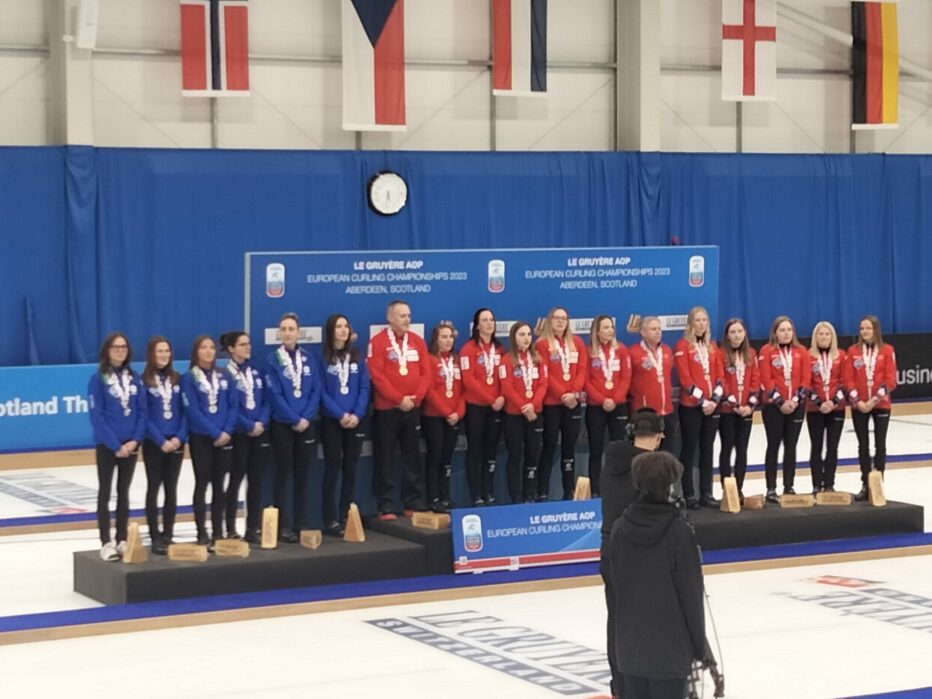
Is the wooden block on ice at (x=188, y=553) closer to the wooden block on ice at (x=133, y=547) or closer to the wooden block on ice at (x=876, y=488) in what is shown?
the wooden block on ice at (x=133, y=547)

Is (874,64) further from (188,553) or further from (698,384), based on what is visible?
(188,553)

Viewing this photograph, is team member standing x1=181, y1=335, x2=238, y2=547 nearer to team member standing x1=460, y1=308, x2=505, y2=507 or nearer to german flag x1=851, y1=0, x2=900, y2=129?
team member standing x1=460, y1=308, x2=505, y2=507

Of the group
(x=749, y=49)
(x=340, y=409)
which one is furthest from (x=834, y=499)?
(x=749, y=49)

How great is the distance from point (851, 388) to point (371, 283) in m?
4.10

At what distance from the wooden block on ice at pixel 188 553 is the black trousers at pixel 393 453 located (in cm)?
174

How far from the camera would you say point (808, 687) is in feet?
28.6

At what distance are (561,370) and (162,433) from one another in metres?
3.18

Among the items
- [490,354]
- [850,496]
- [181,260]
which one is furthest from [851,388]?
[181,260]

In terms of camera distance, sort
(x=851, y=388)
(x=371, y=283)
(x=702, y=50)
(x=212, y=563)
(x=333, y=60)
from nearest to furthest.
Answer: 1. (x=212, y=563)
2. (x=371, y=283)
3. (x=851, y=388)
4. (x=333, y=60)
5. (x=702, y=50)

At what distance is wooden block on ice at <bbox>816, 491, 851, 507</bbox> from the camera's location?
1366cm

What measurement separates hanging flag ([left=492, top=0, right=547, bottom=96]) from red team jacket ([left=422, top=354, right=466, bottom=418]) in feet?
31.9

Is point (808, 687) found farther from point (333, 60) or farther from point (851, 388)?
point (333, 60)

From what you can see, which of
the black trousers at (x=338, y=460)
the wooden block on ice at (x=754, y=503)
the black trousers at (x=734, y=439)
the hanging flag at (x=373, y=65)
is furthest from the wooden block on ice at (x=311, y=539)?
the hanging flag at (x=373, y=65)

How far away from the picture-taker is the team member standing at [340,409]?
39.1ft
